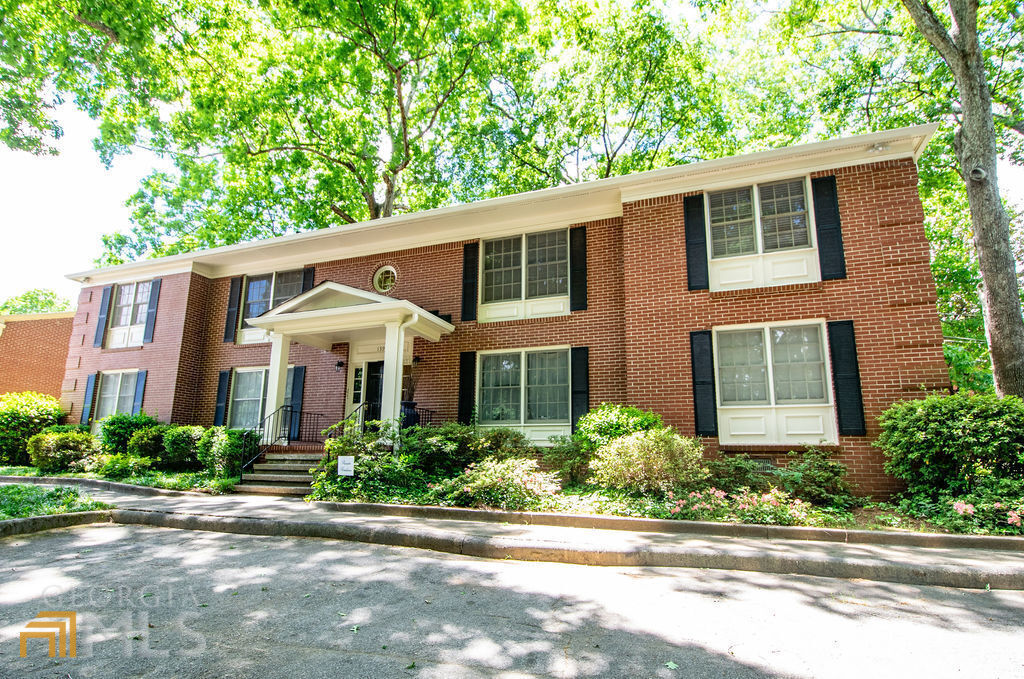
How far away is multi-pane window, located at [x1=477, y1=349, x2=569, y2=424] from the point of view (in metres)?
11.4

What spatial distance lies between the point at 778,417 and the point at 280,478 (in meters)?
9.52

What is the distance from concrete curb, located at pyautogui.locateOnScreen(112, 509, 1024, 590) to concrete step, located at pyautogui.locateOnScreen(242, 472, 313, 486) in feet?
11.1

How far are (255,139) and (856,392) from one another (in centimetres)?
2021

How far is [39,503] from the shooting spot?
7430 millimetres

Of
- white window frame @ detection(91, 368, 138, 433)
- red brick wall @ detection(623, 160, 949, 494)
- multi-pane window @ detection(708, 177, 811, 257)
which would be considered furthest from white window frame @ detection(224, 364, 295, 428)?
multi-pane window @ detection(708, 177, 811, 257)

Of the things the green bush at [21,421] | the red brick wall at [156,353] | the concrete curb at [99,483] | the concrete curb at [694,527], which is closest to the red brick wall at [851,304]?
the concrete curb at [694,527]

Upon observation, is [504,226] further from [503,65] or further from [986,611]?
[503,65]

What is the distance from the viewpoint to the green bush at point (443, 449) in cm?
1005

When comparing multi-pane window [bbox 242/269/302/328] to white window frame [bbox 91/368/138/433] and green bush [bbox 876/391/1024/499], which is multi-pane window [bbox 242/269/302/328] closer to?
white window frame [bbox 91/368/138/433]

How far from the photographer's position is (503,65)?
21.0 m

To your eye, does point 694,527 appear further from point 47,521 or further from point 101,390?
point 101,390

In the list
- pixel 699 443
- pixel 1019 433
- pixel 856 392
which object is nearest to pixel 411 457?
pixel 699 443
